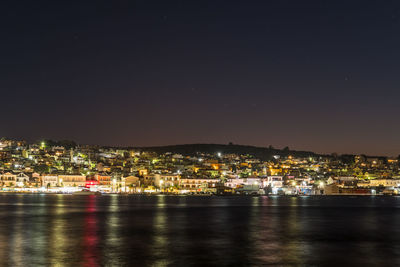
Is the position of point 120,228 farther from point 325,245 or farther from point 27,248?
point 325,245

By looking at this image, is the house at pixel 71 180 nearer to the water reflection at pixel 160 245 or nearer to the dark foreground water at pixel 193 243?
the dark foreground water at pixel 193 243

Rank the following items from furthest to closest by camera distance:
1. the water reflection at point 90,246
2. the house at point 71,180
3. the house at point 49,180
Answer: the house at point 49,180 < the house at point 71,180 < the water reflection at point 90,246

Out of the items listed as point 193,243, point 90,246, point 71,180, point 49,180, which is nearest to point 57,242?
point 90,246

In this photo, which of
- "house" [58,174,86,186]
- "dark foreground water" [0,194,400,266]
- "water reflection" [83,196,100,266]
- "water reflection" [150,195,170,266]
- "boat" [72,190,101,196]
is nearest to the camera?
"water reflection" [83,196,100,266]

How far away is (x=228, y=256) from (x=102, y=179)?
116019mm

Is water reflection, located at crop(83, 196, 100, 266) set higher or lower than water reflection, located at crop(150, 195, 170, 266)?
higher

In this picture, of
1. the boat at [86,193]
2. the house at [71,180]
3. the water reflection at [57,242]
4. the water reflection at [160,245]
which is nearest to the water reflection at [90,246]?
the water reflection at [57,242]

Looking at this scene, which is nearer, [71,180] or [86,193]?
[86,193]

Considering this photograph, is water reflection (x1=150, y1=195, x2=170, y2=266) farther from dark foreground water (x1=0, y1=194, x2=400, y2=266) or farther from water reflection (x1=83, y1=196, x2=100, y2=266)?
water reflection (x1=83, y1=196, x2=100, y2=266)

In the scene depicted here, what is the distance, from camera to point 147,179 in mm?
137250

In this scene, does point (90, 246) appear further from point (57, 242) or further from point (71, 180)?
point (71, 180)

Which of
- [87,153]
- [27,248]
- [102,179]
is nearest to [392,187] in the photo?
[102,179]

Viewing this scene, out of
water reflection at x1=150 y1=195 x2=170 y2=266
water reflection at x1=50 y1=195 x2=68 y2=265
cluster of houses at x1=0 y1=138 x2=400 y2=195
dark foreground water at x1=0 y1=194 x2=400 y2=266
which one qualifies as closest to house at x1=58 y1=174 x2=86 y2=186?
cluster of houses at x1=0 y1=138 x2=400 y2=195

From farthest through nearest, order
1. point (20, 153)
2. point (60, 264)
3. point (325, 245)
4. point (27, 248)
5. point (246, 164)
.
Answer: point (246, 164), point (20, 153), point (325, 245), point (27, 248), point (60, 264)
